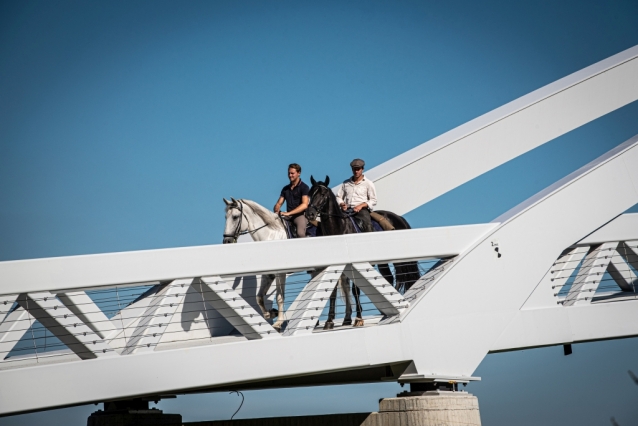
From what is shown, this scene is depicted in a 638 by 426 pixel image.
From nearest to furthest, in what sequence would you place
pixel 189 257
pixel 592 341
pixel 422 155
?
pixel 189 257 → pixel 592 341 → pixel 422 155

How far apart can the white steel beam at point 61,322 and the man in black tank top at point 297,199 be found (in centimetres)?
485

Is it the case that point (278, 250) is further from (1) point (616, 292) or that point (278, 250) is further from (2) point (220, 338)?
(1) point (616, 292)

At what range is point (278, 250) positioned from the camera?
422 inches

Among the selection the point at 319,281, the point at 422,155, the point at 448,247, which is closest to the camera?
the point at 319,281

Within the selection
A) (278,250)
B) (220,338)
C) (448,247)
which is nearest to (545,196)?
(448,247)

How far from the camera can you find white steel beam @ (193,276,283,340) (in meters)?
10.2

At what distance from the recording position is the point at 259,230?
13.7 m

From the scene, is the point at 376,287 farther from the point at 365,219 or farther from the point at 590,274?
the point at 590,274

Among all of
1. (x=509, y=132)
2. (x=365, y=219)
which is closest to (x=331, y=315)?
(x=365, y=219)

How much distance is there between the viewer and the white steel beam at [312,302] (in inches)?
419

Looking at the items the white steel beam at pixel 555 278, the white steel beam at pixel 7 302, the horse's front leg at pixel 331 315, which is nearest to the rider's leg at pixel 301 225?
the horse's front leg at pixel 331 315

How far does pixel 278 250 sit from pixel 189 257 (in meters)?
1.32

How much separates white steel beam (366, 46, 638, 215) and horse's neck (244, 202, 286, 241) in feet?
9.25

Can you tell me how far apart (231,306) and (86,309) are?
2.01 meters
